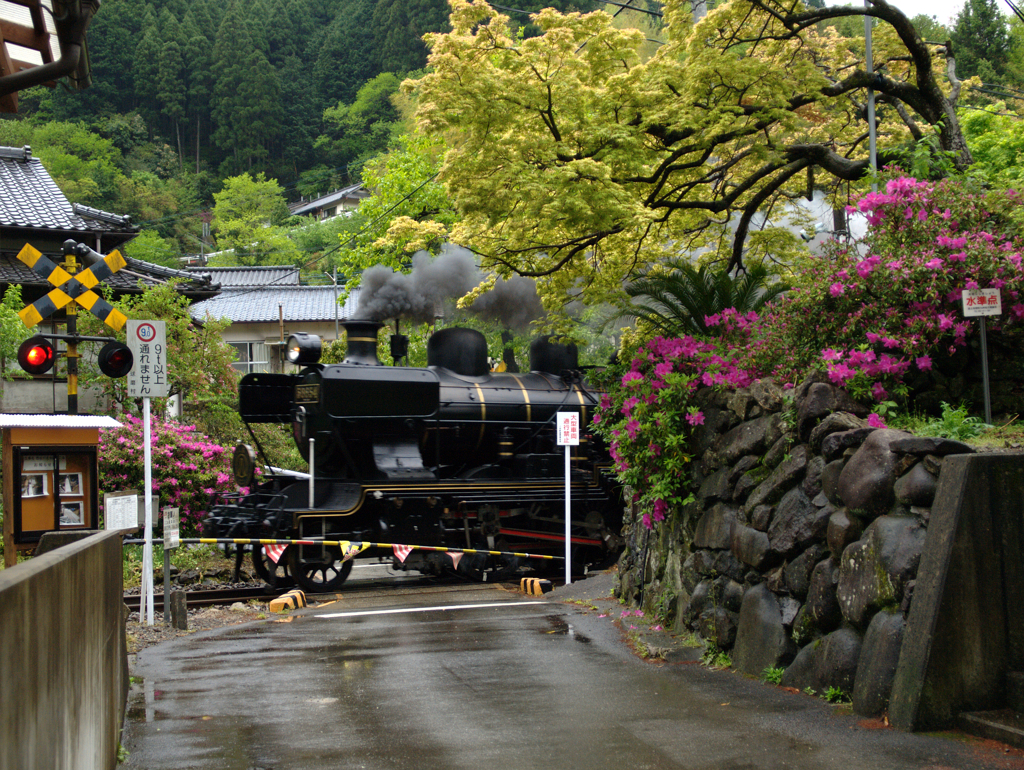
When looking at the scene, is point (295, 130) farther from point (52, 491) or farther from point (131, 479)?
point (52, 491)

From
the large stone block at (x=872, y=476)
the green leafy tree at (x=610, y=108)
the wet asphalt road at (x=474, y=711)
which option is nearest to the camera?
the wet asphalt road at (x=474, y=711)

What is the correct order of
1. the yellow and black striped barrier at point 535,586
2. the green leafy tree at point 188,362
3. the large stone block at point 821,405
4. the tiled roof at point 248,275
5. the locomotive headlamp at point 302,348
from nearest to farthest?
the large stone block at point 821,405 < the yellow and black striped barrier at point 535,586 < the locomotive headlamp at point 302,348 < the green leafy tree at point 188,362 < the tiled roof at point 248,275

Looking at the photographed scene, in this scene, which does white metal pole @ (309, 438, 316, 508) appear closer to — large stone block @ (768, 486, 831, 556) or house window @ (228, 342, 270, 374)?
large stone block @ (768, 486, 831, 556)

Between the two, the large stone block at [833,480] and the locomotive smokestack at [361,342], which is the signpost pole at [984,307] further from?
the locomotive smokestack at [361,342]

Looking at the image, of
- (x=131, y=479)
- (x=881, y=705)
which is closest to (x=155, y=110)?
(x=131, y=479)

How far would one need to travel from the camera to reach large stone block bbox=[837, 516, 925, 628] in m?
4.96

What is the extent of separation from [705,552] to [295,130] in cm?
5685

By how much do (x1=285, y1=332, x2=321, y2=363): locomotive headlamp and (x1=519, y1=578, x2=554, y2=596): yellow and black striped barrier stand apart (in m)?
4.38

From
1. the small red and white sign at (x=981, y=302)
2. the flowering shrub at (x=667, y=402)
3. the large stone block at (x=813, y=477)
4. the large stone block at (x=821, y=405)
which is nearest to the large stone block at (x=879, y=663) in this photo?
the large stone block at (x=813, y=477)

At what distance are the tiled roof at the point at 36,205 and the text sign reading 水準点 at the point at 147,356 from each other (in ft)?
42.5

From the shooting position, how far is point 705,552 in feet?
24.8

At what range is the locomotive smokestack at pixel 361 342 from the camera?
13.6m

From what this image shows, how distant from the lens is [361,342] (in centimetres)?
1378

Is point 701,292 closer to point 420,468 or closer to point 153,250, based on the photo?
point 420,468
